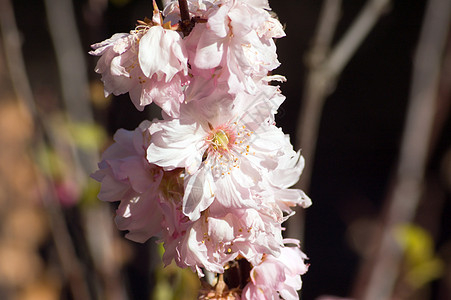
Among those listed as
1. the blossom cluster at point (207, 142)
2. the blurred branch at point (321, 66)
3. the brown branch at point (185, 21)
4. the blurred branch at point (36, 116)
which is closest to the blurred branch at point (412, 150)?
the blurred branch at point (321, 66)

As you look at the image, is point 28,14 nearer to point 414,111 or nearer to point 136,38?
point 414,111

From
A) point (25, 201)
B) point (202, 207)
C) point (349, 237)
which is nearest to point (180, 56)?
point (202, 207)

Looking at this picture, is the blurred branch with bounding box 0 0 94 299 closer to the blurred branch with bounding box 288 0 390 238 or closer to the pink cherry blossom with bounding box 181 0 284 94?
the blurred branch with bounding box 288 0 390 238

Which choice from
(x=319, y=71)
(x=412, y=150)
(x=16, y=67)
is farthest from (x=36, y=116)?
(x=412, y=150)

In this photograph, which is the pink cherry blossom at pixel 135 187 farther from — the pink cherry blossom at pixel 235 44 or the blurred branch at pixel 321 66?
the blurred branch at pixel 321 66

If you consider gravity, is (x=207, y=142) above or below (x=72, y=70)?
below

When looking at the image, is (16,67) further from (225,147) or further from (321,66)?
(225,147)
